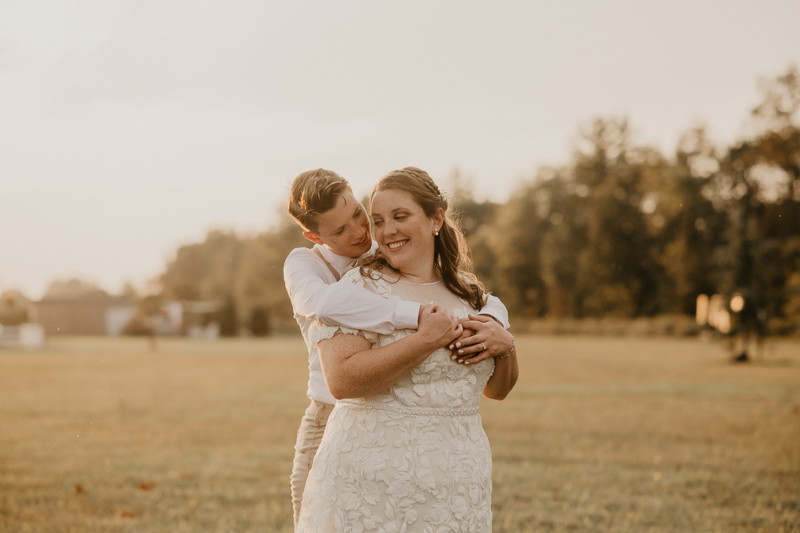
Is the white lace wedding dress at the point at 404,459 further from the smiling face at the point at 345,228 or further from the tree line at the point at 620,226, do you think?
the tree line at the point at 620,226

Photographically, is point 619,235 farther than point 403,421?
Yes

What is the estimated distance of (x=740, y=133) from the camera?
49438 millimetres

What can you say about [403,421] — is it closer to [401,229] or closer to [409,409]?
[409,409]

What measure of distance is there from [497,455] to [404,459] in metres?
6.63

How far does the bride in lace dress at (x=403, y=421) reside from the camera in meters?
2.44

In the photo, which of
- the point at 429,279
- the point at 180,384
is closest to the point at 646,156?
the point at 180,384

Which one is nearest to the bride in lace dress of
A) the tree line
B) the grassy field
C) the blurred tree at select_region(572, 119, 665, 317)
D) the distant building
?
the grassy field

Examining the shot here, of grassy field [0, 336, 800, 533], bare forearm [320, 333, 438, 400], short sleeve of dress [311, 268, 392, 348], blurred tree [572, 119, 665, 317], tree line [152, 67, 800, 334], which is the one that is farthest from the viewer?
blurred tree [572, 119, 665, 317]

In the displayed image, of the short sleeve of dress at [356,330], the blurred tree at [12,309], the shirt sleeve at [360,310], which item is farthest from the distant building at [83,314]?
the shirt sleeve at [360,310]

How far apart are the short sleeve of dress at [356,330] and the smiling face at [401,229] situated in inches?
4.5

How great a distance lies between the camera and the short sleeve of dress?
245 cm

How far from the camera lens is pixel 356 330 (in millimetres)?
2443

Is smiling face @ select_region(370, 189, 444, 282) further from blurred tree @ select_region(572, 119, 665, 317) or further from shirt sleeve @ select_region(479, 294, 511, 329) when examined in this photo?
blurred tree @ select_region(572, 119, 665, 317)

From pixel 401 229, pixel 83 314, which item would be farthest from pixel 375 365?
pixel 83 314
